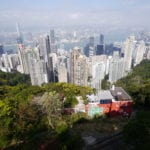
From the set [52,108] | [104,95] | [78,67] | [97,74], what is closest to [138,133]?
[52,108]

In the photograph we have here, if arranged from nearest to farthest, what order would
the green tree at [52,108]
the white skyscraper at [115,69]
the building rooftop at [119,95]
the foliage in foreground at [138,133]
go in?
the foliage in foreground at [138,133] → the green tree at [52,108] → the building rooftop at [119,95] → the white skyscraper at [115,69]

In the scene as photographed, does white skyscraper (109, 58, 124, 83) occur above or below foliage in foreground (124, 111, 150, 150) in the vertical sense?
below

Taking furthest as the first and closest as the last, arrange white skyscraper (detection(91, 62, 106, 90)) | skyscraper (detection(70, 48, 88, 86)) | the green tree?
Result: white skyscraper (detection(91, 62, 106, 90))
skyscraper (detection(70, 48, 88, 86))
the green tree

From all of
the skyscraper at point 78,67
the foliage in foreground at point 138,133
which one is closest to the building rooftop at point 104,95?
the foliage in foreground at point 138,133

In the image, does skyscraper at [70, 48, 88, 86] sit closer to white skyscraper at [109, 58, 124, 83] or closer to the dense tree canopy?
white skyscraper at [109, 58, 124, 83]

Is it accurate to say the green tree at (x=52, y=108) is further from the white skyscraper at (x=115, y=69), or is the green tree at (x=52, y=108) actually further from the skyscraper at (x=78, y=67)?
the white skyscraper at (x=115, y=69)

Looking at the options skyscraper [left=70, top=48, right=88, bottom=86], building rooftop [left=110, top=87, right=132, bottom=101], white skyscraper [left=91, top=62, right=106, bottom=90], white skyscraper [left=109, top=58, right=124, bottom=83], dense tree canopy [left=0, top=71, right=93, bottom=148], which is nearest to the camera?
dense tree canopy [left=0, top=71, right=93, bottom=148]

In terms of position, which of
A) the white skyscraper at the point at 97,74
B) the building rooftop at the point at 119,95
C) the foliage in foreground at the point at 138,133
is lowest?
the white skyscraper at the point at 97,74

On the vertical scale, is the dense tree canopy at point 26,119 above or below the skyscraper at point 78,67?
above

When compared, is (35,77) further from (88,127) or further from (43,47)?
(88,127)

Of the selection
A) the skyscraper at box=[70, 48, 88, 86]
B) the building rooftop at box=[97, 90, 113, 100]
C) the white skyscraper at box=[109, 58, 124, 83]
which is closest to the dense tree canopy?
the building rooftop at box=[97, 90, 113, 100]

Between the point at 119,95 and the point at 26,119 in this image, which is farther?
the point at 119,95

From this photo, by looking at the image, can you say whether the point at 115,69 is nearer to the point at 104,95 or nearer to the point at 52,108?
the point at 104,95
